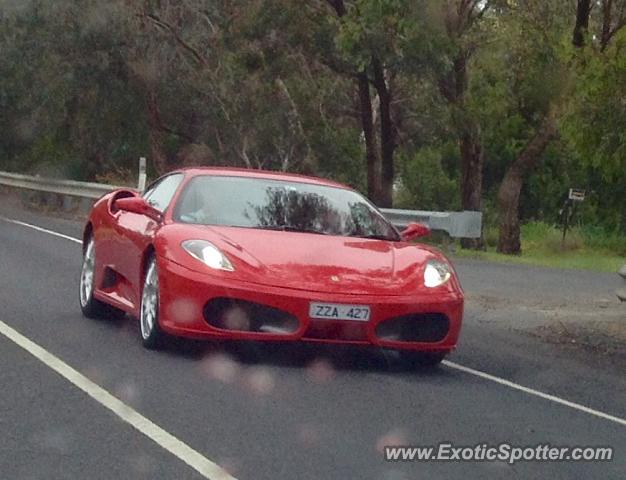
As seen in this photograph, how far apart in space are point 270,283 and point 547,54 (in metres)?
16.0

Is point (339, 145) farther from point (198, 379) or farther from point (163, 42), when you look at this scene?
point (198, 379)

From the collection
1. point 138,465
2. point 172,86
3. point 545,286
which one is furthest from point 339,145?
point 138,465

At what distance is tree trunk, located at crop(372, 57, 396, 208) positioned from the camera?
98.4 ft

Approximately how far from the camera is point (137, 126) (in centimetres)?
4069

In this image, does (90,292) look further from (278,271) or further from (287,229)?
(278,271)

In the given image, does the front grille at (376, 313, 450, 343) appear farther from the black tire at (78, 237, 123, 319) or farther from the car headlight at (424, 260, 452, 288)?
the black tire at (78, 237, 123, 319)

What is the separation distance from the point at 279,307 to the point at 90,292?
9.63 ft

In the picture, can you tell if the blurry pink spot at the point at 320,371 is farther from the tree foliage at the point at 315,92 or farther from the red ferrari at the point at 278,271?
the tree foliage at the point at 315,92

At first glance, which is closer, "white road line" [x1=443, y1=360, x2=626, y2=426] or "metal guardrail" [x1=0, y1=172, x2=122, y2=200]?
"white road line" [x1=443, y1=360, x2=626, y2=426]

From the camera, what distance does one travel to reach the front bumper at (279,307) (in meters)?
9.51

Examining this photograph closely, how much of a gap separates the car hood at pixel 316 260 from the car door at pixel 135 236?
1.88ft

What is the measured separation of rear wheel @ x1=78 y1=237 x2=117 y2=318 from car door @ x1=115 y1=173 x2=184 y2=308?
0.55 meters

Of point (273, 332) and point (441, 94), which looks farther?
point (441, 94)

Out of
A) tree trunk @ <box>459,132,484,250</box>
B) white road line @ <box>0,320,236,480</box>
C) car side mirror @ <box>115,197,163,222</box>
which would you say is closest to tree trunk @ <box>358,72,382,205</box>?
tree trunk @ <box>459,132,484,250</box>
